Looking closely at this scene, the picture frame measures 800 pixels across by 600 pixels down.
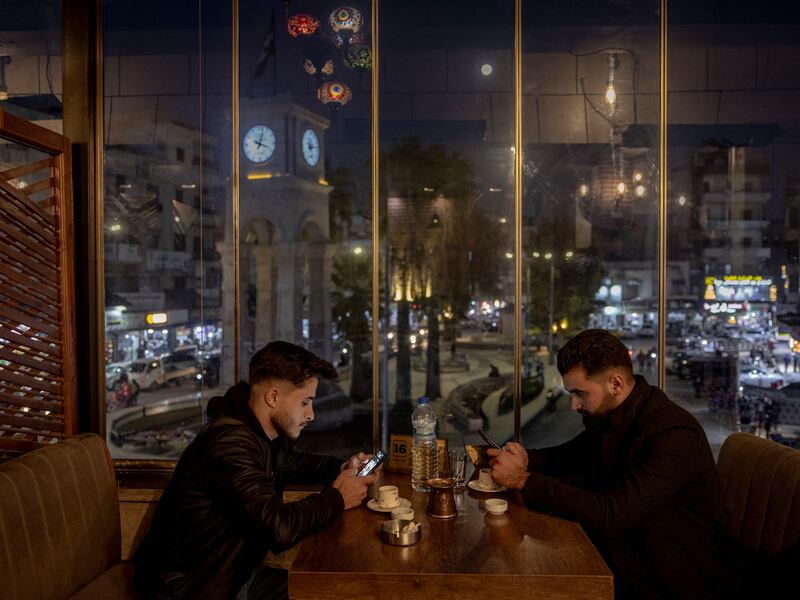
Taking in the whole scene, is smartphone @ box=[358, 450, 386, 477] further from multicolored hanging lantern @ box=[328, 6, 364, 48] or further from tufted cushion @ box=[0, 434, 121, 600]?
multicolored hanging lantern @ box=[328, 6, 364, 48]

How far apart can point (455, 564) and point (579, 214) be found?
3662cm

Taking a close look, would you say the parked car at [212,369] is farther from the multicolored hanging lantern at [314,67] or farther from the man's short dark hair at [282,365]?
the man's short dark hair at [282,365]

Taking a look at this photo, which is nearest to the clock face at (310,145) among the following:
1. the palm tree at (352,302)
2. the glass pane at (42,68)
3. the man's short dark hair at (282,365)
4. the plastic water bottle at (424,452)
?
the palm tree at (352,302)

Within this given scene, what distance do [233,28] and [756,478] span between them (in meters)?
2.75

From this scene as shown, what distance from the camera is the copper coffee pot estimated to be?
5.51ft

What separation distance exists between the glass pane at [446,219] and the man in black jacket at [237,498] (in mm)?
23047

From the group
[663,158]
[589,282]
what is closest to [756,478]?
[663,158]

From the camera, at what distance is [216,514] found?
167 centimetres

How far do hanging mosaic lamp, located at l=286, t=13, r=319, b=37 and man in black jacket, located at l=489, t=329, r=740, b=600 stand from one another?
4497 millimetres

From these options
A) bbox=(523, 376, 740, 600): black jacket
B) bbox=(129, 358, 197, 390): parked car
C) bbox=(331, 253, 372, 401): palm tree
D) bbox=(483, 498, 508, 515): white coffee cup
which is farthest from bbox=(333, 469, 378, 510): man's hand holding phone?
bbox=(129, 358, 197, 390): parked car

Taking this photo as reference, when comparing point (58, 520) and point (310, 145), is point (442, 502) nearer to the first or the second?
point (58, 520)

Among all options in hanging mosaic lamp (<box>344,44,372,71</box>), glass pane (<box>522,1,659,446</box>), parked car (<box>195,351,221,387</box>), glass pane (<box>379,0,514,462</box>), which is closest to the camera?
hanging mosaic lamp (<box>344,44,372,71</box>)

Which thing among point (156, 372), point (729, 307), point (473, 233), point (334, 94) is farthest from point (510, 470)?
point (156, 372)

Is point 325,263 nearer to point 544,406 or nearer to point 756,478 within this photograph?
point 544,406
